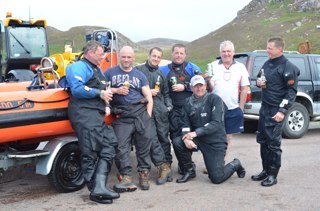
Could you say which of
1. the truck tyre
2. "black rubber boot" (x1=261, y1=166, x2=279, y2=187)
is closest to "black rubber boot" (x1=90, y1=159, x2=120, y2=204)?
"black rubber boot" (x1=261, y1=166, x2=279, y2=187)

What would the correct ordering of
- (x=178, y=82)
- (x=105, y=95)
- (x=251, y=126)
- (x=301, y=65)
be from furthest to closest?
(x=251, y=126) < (x=301, y=65) < (x=178, y=82) < (x=105, y=95)

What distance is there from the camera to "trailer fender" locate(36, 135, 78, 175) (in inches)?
222

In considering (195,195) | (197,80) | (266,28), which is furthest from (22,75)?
(266,28)

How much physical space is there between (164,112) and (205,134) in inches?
25.4

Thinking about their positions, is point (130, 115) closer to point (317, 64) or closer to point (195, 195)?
point (195, 195)

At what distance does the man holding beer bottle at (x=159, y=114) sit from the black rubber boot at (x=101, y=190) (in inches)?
36.7

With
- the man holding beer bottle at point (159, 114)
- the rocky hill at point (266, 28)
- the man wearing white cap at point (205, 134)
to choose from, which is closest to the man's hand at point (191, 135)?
the man wearing white cap at point (205, 134)

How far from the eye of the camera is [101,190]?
17.4 ft

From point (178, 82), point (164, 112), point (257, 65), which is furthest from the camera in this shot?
point (257, 65)

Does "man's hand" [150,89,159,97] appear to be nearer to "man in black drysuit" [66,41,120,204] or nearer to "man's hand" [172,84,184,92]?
"man's hand" [172,84,184,92]

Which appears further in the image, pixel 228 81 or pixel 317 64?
pixel 317 64

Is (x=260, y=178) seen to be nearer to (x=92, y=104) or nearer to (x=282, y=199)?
(x=282, y=199)

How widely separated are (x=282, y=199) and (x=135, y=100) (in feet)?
7.25

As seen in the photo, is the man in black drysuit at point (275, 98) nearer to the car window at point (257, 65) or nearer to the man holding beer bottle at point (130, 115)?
the man holding beer bottle at point (130, 115)
